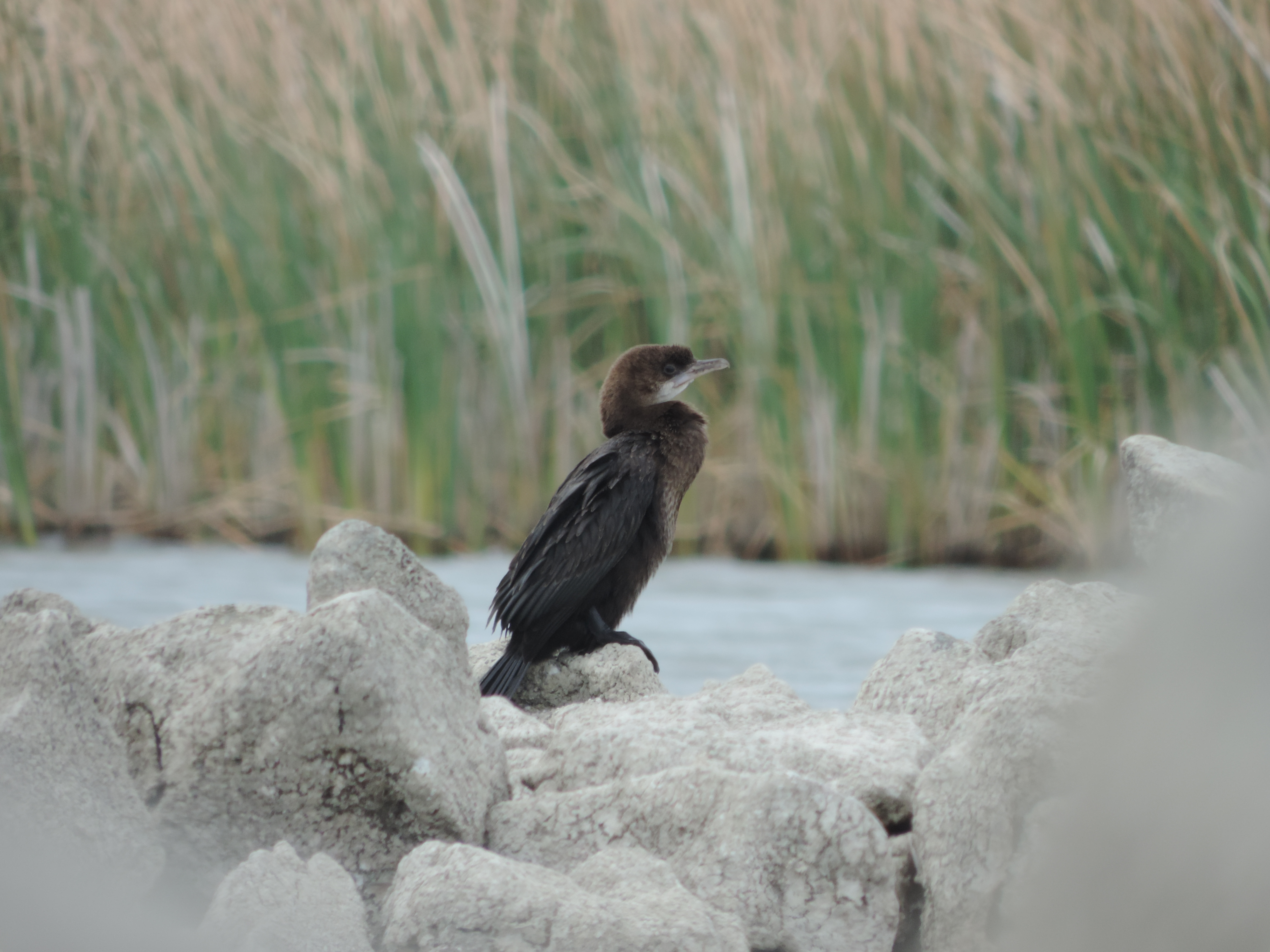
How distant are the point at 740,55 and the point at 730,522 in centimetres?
158

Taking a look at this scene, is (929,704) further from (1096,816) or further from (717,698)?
(1096,816)

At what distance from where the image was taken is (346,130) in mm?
4695

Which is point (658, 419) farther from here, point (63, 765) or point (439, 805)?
point (63, 765)

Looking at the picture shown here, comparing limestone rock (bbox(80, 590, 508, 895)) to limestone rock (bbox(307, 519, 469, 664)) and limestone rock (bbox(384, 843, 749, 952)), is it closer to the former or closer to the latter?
limestone rock (bbox(384, 843, 749, 952))

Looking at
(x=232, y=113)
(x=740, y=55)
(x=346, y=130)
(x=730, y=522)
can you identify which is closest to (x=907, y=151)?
(x=740, y=55)

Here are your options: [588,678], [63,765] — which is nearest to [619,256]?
[588,678]

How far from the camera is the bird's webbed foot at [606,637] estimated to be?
301 centimetres

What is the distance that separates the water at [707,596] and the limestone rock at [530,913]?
1.43 metres

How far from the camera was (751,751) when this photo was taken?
2.13m

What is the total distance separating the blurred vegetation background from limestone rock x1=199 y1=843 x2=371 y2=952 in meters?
2.94

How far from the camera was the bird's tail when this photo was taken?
2877 mm

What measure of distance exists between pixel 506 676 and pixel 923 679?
2.77 ft

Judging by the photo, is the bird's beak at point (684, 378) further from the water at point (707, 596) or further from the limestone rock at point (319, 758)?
the limestone rock at point (319, 758)

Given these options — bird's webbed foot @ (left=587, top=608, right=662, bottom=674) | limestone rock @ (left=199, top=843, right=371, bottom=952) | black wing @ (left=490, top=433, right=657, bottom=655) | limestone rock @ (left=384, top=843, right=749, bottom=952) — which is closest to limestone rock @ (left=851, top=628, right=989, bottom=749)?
bird's webbed foot @ (left=587, top=608, right=662, bottom=674)
